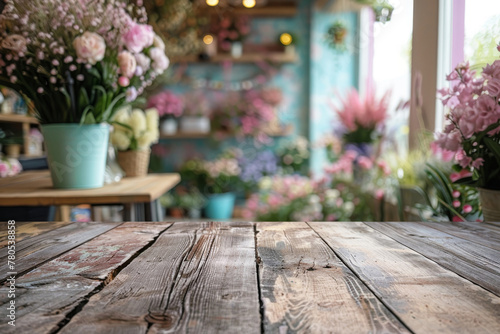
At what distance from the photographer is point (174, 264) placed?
0.67 metres

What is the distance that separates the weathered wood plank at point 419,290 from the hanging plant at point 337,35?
3.01 metres

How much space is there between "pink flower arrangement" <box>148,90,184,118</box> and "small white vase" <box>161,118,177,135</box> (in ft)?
0.20

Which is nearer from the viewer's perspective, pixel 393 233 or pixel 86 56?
pixel 393 233

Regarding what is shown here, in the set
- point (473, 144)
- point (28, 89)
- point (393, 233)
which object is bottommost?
point (393, 233)

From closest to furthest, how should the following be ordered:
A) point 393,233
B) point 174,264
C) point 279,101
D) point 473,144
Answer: point 174,264
point 393,233
point 473,144
point 279,101

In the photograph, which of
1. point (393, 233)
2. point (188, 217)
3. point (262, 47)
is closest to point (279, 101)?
point (262, 47)

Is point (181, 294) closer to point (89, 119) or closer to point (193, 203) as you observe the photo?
point (89, 119)

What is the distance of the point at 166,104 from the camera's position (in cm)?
454

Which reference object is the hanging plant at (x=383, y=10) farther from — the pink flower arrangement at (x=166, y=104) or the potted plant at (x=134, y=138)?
the pink flower arrangement at (x=166, y=104)

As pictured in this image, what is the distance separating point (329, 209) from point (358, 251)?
1915 millimetres

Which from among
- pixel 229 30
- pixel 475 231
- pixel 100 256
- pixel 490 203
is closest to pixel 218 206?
pixel 229 30

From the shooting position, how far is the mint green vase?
59.3 inches

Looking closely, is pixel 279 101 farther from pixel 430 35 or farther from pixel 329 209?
pixel 430 35

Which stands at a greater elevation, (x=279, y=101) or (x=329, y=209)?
(x=279, y=101)
